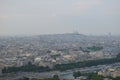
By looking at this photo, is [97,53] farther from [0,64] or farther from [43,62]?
[0,64]

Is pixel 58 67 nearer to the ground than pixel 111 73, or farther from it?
nearer to the ground

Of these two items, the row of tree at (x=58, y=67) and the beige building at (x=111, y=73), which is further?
the row of tree at (x=58, y=67)

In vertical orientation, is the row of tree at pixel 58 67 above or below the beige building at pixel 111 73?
below

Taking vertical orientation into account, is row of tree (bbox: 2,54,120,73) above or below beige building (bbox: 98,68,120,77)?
below

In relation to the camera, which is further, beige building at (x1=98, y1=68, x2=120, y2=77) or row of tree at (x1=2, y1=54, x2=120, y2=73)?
row of tree at (x1=2, y1=54, x2=120, y2=73)

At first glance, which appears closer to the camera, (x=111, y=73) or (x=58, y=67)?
(x=111, y=73)

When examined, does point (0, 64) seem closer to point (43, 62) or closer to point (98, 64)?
point (43, 62)

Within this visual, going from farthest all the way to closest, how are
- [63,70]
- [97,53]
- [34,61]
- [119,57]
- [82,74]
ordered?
1. [97,53]
2. [119,57]
3. [34,61]
4. [63,70]
5. [82,74]

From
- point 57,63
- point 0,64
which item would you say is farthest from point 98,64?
point 0,64

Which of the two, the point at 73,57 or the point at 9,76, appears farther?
the point at 73,57

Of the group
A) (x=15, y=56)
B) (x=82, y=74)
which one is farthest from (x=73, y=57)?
(x=82, y=74)

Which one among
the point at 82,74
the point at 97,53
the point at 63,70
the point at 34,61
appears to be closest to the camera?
the point at 82,74
